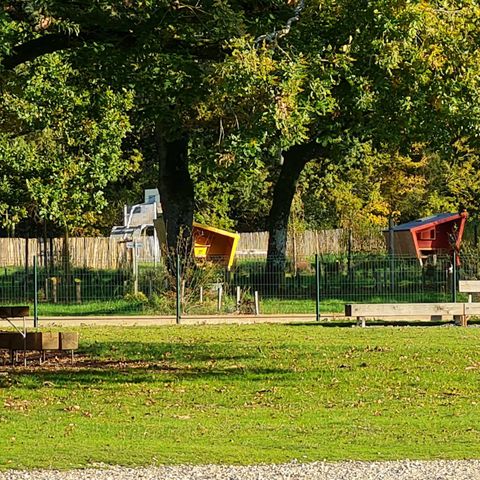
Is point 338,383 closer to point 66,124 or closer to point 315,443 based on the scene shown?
point 315,443

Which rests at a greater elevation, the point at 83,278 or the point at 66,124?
the point at 66,124

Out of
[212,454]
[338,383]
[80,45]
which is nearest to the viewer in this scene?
[212,454]

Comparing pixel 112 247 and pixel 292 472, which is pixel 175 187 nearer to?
pixel 112 247

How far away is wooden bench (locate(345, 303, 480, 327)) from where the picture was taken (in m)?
27.8

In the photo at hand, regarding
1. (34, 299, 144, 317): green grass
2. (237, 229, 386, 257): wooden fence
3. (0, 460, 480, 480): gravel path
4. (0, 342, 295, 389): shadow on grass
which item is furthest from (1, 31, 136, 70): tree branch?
(237, 229, 386, 257): wooden fence

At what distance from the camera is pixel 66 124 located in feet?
127

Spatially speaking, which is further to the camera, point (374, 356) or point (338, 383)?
point (374, 356)

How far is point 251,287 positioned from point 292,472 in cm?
2309

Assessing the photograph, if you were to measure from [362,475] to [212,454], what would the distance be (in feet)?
5.75

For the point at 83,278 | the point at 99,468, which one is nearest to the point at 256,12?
the point at 99,468

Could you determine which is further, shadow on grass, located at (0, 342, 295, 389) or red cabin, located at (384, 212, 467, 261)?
red cabin, located at (384, 212, 467, 261)

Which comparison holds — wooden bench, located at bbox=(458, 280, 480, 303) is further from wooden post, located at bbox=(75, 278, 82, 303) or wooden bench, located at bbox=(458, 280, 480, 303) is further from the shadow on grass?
wooden post, located at bbox=(75, 278, 82, 303)

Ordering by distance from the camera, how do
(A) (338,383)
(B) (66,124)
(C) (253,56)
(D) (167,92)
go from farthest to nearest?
(B) (66,124) < (D) (167,92) < (A) (338,383) < (C) (253,56)

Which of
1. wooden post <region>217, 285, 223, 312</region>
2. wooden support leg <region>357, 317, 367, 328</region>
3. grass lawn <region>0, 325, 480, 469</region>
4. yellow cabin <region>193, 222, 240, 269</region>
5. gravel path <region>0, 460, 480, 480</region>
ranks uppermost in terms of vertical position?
yellow cabin <region>193, 222, 240, 269</region>
